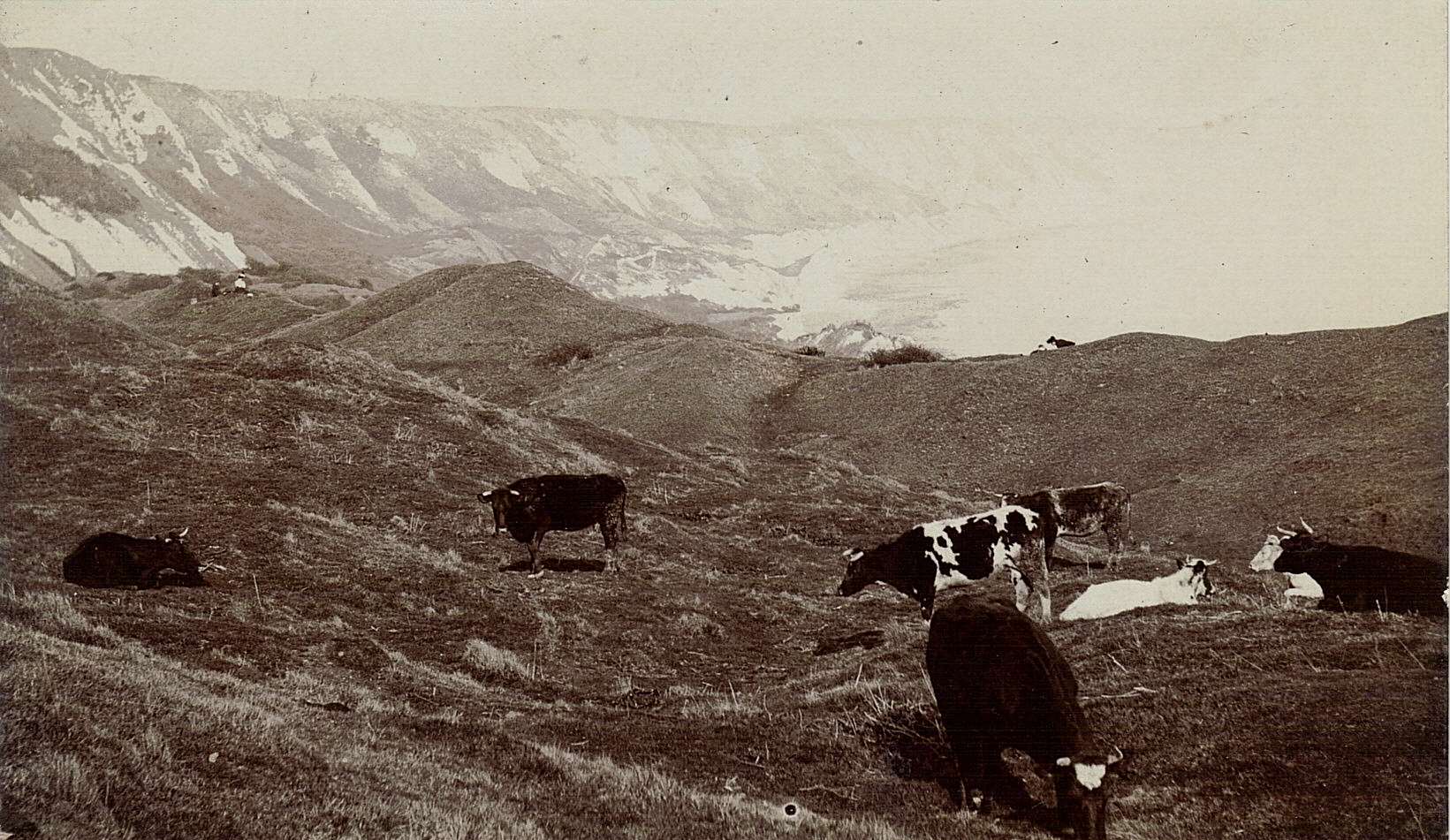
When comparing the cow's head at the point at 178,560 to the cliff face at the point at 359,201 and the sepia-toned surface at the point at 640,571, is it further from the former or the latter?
the cliff face at the point at 359,201

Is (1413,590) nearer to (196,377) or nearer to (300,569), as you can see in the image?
(300,569)

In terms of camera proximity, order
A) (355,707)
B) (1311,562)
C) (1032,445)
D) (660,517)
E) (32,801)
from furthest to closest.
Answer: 1. (1032,445)
2. (660,517)
3. (1311,562)
4. (355,707)
5. (32,801)

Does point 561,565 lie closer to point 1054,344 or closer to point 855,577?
point 855,577

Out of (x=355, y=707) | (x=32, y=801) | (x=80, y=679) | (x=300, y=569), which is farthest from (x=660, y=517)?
(x=32, y=801)

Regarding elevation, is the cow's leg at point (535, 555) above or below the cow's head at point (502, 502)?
below

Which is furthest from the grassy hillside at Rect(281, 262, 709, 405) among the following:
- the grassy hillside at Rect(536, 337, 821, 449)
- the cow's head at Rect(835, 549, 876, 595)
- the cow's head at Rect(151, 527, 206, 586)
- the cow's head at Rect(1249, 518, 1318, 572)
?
the cow's head at Rect(1249, 518, 1318, 572)

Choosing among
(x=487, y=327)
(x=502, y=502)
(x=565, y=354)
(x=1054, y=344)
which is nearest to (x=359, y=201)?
(x=487, y=327)

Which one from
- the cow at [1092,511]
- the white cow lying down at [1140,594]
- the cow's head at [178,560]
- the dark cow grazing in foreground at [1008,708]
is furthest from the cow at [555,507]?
the dark cow grazing in foreground at [1008,708]

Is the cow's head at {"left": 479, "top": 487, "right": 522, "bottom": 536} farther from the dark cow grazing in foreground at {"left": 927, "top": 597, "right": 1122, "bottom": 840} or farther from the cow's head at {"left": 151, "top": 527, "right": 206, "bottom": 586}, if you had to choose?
the dark cow grazing in foreground at {"left": 927, "top": 597, "right": 1122, "bottom": 840}
